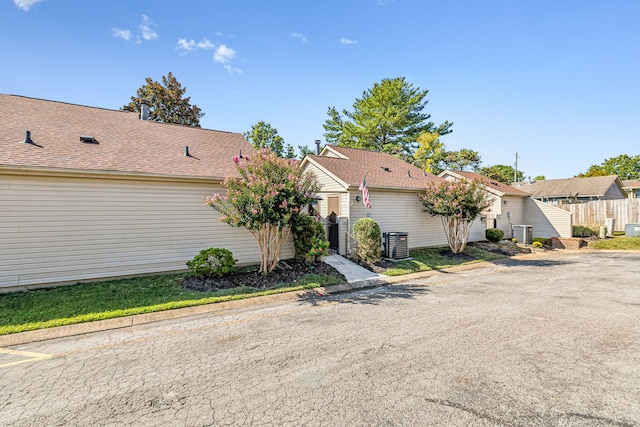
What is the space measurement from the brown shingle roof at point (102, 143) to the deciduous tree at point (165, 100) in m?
13.6

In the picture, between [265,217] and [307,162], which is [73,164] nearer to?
[265,217]

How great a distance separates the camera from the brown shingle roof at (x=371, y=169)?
499 inches

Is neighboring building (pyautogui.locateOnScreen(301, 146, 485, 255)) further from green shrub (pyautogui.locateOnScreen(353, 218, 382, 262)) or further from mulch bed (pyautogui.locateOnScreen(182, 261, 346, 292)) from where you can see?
mulch bed (pyautogui.locateOnScreen(182, 261, 346, 292))

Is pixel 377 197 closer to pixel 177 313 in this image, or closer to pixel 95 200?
pixel 177 313

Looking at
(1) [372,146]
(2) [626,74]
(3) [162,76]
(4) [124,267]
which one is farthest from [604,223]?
(3) [162,76]

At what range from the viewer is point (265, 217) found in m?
7.89

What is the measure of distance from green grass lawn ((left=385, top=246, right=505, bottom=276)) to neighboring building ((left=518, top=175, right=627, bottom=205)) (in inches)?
926

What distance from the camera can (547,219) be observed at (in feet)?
61.6

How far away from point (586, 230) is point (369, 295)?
18490 mm

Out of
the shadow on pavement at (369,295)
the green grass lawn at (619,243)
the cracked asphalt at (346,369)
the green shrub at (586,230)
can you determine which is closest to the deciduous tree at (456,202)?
the shadow on pavement at (369,295)

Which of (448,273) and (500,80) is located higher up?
(500,80)

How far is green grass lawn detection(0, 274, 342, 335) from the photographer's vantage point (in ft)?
18.1

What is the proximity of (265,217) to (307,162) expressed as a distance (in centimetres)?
731

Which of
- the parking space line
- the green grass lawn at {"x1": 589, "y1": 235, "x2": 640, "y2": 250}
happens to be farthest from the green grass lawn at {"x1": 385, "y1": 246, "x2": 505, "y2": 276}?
the parking space line
